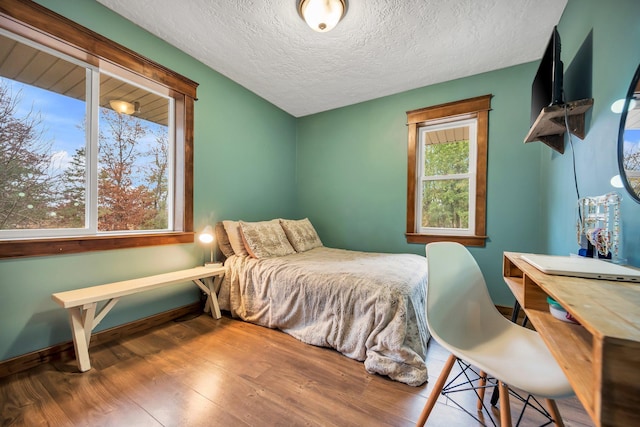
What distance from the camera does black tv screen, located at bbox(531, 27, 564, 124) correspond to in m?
1.30

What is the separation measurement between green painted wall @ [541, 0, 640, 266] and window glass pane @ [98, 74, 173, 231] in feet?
10.3

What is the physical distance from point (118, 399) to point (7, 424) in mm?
425

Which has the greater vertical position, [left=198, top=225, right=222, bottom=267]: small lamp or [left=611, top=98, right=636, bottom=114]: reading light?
[left=611, top=98, right=636, bottom=114]: reading light

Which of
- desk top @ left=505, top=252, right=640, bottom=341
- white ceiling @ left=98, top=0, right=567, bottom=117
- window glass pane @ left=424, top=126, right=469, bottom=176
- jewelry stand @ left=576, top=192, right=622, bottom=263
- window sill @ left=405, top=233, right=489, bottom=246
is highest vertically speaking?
white ceiling @ left=98, top=0, right=567, bottom=117

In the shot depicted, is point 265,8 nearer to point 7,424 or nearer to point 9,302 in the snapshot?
point 9,302

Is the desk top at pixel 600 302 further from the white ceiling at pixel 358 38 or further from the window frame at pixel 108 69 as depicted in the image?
the window frame at pixel 108 69

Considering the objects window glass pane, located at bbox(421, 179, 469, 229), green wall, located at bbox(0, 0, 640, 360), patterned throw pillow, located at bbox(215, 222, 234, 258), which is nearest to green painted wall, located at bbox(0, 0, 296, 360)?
green wall, located at bbox(0, 0, 640, 360)

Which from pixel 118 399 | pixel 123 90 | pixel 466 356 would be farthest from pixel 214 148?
pixel 466 356

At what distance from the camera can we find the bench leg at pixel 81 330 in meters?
1.53

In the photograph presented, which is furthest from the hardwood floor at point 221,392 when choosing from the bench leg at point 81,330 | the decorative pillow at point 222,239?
A: the decorative pillow at point 222,239

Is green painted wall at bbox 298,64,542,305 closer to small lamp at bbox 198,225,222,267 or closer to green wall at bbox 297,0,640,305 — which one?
green wall at bbox 297,0,640,305

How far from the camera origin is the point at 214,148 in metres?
2.63

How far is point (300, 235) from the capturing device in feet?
9.98

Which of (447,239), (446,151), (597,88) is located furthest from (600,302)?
(446,151)
